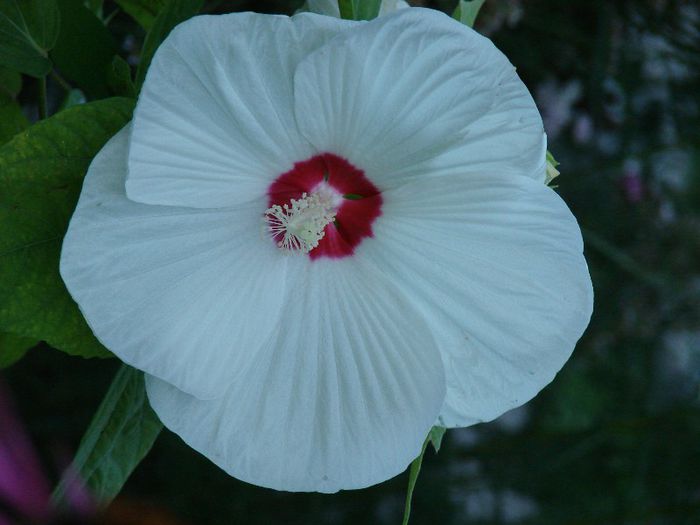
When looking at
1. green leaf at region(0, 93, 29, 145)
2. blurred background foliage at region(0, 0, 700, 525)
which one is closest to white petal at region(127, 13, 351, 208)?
green leaf at region(0, 93, 29, 145)

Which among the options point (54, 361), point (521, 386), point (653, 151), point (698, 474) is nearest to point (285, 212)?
point (521, 386)

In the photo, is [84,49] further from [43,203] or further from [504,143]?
[504,143]

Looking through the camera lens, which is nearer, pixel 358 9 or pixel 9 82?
pixel 358 9

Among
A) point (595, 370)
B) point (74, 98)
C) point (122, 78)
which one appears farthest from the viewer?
point (595, 370)

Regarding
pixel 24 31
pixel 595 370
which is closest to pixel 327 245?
pixel 24 31

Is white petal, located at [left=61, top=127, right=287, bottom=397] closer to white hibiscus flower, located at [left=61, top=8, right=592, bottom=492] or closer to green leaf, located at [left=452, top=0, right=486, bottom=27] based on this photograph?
white hibiscus flower, located at [left=61, top=8, right=592, bottom=492]

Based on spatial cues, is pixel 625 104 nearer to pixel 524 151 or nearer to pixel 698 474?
pixel 698 474

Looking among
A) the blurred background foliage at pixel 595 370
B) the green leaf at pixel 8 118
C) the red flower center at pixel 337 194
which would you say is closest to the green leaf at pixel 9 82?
the green leaf at pixel 8 118

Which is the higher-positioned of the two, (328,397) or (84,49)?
(84,49)
